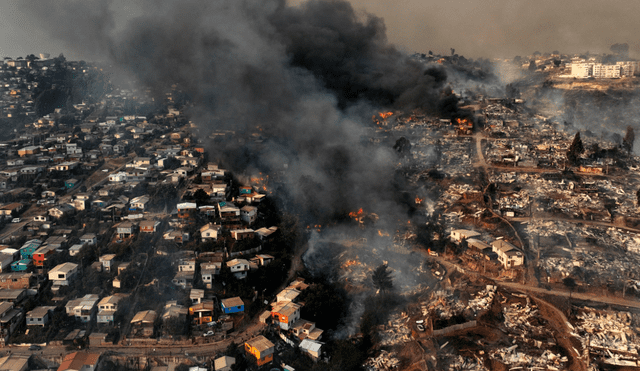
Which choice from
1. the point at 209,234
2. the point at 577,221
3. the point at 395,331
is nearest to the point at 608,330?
the point at 395,331

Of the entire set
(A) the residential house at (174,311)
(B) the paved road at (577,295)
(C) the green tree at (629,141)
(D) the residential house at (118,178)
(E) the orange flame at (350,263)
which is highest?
(C) the green tree at (629,141)

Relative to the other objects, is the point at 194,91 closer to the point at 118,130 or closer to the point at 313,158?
the point at 118,130

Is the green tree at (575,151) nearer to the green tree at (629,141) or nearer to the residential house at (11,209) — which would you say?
the green tree at (629,141)

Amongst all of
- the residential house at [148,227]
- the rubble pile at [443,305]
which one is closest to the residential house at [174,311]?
the residential house at [148,227]

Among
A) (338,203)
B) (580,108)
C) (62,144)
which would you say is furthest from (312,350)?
(580,108)

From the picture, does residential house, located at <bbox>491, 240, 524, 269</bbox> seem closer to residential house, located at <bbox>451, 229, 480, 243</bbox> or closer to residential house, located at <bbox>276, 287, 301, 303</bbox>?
residential house, located at <bbox>451, 229, 480, 243</bbox>

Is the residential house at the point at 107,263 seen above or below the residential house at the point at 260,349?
above

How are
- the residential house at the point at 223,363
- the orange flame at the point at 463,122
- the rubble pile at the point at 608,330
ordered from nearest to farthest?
the rubble pile at the point at 608,330 → the residential house at the point at 223,363 → the orange flame at the point at 463,122
